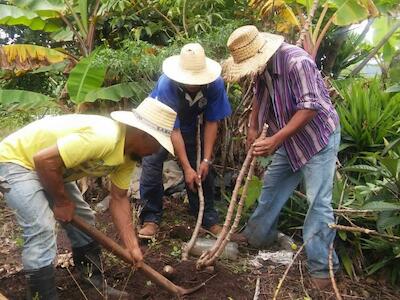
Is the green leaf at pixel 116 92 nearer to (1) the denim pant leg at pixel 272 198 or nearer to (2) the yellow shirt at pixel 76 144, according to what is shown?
(1) the denim pant leg at pixel 272 198

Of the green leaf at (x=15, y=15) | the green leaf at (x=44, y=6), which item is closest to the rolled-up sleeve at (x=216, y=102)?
the green leaf at (x=44, y=6)

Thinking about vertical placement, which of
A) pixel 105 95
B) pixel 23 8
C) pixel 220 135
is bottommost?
pixel 220 135

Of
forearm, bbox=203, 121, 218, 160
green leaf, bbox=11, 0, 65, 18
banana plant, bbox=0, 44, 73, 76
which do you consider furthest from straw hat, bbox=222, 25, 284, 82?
green leaf, bbox=11, 0, 65, 18

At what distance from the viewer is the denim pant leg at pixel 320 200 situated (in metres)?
3.19

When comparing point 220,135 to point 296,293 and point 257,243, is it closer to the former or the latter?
point 257,243

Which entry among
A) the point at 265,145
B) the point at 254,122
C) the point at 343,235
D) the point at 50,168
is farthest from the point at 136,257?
the point at 343,235

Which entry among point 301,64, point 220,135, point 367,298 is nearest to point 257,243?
point 367,298

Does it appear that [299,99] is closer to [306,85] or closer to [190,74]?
[306,85]

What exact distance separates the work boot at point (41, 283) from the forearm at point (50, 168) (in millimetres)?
438

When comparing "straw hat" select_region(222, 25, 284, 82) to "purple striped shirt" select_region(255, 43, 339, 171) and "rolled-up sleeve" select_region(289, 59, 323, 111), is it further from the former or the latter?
"rolled-up sleeve" select_region(289, 59, 323, 111)

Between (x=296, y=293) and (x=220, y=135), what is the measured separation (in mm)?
1941

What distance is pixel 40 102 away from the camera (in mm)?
5348

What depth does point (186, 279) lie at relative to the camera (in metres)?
3.27

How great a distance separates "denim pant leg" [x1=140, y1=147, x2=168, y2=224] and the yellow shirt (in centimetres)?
139
